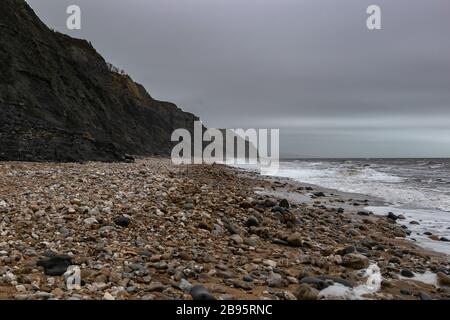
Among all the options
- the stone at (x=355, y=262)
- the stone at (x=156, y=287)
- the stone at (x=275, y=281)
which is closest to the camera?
the stone at (x=156, y=287)

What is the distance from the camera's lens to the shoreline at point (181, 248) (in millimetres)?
4656

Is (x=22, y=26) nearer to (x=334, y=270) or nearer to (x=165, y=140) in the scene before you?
(x=334, y=270)

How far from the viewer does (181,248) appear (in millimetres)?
6012

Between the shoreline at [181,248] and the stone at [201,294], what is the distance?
89 millimetres

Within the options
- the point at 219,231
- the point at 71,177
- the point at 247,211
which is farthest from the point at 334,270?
the point at 71,177

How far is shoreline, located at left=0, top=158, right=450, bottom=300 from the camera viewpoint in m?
4.66

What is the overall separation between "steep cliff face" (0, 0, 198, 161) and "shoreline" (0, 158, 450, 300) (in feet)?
23.5

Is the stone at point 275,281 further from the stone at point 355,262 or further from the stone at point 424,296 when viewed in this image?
the stone at point 424,296

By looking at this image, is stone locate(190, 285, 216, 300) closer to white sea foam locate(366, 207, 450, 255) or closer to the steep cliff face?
white sea foam locate(366, 207, 450, 255)

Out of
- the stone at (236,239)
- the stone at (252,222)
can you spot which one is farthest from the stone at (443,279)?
the stone at (252,222)

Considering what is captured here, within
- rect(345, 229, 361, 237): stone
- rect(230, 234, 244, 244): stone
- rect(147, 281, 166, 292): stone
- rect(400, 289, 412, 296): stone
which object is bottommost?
rect(400, 289, 412, 296): stone

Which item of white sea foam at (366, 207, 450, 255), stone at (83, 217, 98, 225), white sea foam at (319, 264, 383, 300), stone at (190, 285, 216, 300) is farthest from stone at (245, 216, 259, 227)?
white sea foam at (366, 207, 450, 255)

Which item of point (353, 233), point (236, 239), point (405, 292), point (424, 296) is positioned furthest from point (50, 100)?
point (424, 296)

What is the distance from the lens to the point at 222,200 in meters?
9.93
